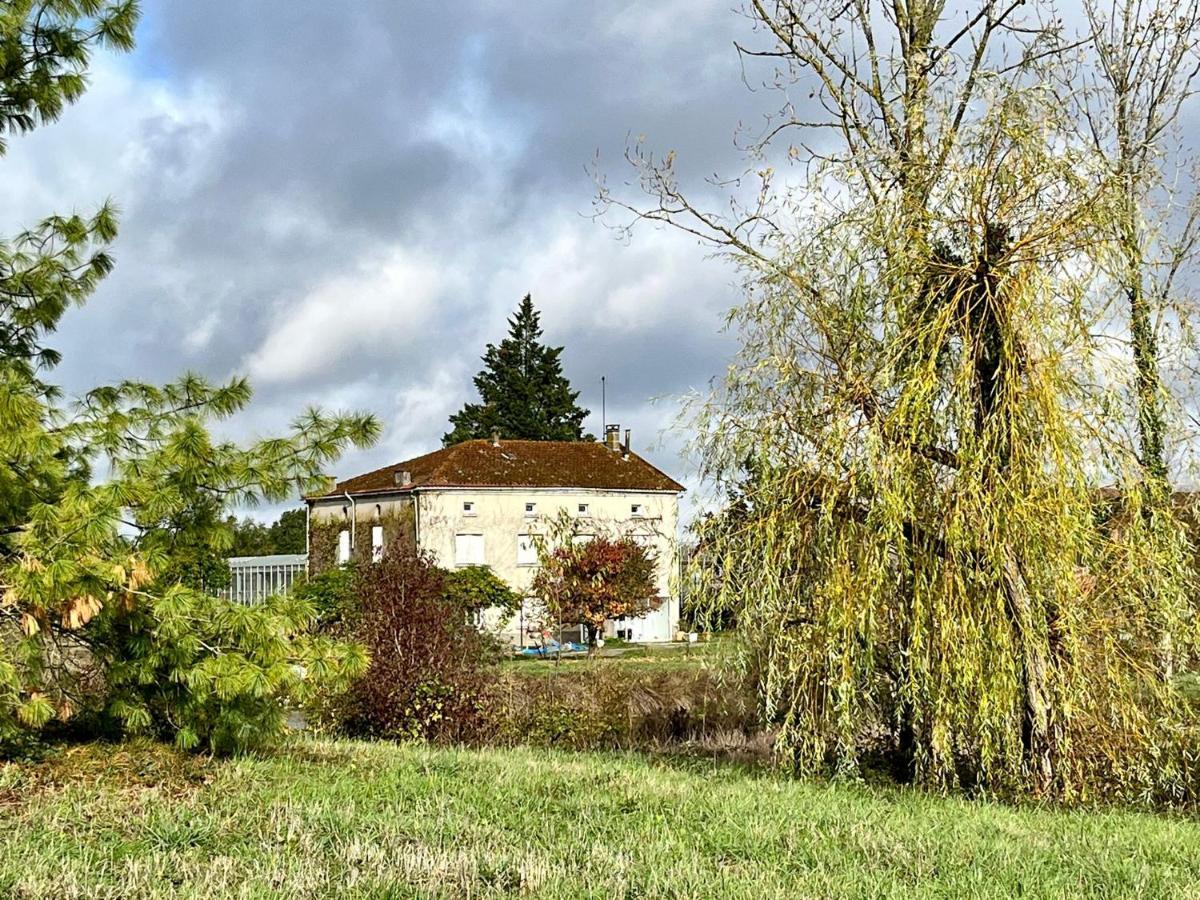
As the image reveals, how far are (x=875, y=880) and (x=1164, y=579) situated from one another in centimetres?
505

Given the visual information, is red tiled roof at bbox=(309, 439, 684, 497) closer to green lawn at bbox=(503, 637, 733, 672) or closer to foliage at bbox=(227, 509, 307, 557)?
green lawn at bbox=(503, 637, 733, 672)

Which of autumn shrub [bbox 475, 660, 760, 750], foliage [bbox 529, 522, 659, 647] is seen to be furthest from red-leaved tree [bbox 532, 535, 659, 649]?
autumn shrub [bbox 475, 660, 760, 750]

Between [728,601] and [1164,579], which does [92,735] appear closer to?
[728,601]

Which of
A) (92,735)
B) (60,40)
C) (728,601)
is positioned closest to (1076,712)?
(728,601)

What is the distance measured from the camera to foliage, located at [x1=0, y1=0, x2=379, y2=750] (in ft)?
27.2

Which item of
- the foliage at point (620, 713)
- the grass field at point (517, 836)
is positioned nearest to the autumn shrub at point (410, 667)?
the foliage at point (620, 713)

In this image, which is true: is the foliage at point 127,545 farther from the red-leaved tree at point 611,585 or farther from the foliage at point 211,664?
the red-leaved tree at point 611,585

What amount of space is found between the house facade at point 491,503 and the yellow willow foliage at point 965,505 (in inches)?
1073

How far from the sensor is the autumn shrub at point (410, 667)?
574 inches

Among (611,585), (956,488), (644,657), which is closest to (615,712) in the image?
(956,488)

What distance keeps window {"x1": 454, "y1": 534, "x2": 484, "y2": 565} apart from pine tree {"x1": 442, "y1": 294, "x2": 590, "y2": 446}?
1766 centimetres

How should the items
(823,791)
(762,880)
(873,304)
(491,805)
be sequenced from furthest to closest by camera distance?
1. (873,304)
2. (823,791)
3. (491,805)
4. (762,880)

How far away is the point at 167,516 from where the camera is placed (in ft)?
31.8

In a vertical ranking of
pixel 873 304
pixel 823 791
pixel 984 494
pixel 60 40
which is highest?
pixel 60 40
